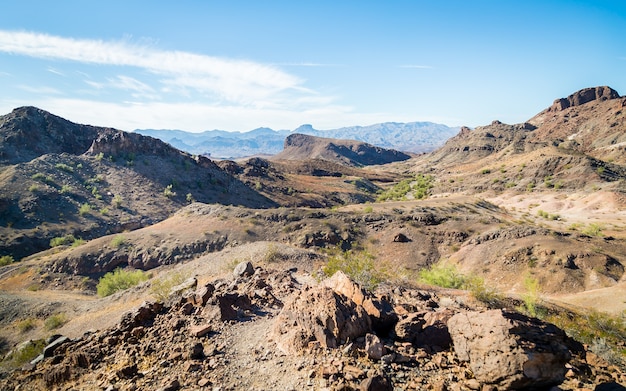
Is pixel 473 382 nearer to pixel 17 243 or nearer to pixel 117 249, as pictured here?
pixel 117 249

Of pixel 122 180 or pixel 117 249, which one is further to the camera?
pixel 122 180

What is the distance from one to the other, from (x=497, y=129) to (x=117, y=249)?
128 metres

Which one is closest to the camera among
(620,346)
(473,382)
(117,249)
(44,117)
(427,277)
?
(473,382)

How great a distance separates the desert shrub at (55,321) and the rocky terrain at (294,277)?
0.20m

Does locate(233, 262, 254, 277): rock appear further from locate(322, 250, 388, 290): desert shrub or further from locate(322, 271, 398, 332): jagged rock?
locate(322, 271, 398, 332): jagged rock

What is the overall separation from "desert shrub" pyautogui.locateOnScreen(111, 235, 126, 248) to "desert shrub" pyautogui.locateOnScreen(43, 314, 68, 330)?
469 inches

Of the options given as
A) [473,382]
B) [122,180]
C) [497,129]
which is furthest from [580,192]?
[497,129]

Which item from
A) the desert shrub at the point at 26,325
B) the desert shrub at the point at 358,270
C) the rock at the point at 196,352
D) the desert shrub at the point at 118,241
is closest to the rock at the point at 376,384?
the rock at the point at 196,352

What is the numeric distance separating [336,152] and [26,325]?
516 ft

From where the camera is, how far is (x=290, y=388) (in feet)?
19.2

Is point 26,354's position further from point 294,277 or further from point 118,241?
point 118,241

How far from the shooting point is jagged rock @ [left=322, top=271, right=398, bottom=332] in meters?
7.12

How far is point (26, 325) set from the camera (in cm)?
1562

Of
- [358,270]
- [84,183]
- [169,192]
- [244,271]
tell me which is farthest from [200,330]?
[84,183]
